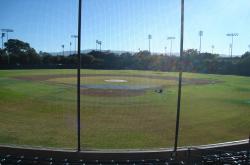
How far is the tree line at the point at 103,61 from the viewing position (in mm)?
52844

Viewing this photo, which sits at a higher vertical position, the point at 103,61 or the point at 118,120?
the point at 103,61

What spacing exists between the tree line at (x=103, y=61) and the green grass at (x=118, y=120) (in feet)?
88.9

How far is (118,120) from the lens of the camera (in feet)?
53.5

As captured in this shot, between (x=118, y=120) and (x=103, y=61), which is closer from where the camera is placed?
(x=118, y=120)

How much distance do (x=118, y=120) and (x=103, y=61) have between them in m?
37.6

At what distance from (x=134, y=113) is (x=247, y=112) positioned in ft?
20.5

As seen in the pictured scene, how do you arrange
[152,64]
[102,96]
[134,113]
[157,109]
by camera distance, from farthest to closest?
[152,64], [102,96], [157,109], [134,113]

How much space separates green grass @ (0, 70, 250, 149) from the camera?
12609 mm

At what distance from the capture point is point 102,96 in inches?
976

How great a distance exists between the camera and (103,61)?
53531 mm

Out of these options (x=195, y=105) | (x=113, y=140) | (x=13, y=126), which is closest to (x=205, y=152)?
(x=113, y=140)

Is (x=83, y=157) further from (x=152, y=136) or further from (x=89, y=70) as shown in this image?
(x=89, y=70)

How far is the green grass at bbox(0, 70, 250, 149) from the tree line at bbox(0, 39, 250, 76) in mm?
27082

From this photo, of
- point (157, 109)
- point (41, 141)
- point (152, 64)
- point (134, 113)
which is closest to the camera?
point (41, 141)
